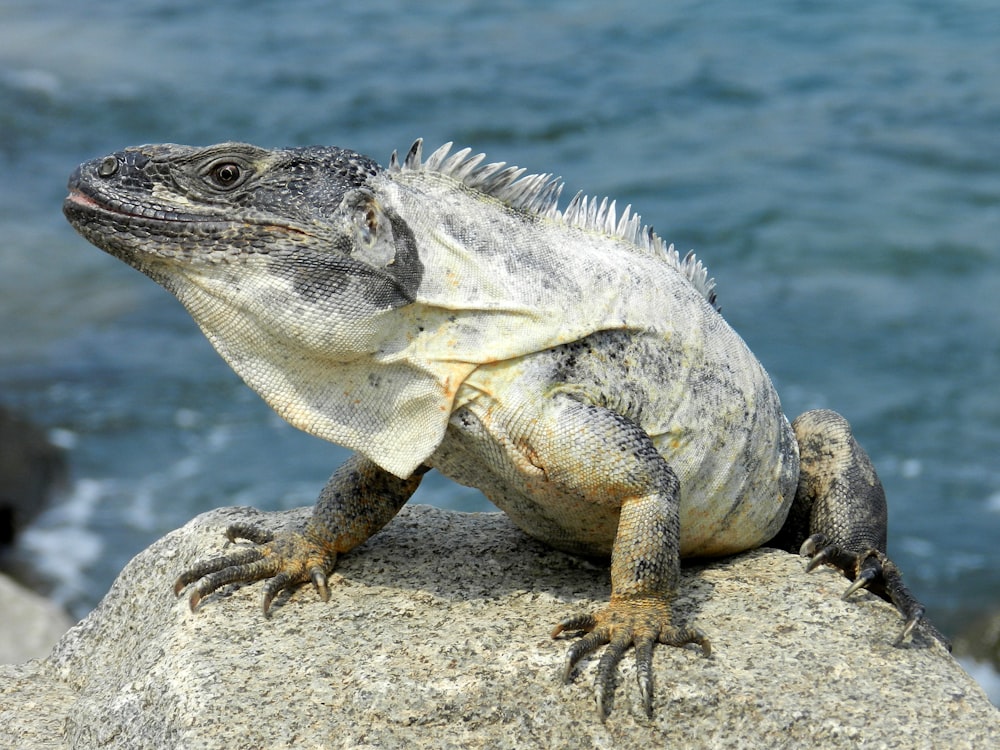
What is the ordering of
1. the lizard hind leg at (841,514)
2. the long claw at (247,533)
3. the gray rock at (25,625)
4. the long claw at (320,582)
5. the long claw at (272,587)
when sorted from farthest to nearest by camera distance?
the gray rock at (25,625), the long claw at (247,533), the lizard hind leg at (841,514), the long claw at (320,582), the long claw at (272,587)

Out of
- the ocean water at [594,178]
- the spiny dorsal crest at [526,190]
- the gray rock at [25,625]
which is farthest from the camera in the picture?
the ocean water at [594,178]

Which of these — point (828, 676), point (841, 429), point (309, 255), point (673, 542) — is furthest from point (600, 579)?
point (309, 255)

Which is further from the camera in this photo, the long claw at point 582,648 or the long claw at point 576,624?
the long claw at point 576,624

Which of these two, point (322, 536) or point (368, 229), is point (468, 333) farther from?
point (322, 536)

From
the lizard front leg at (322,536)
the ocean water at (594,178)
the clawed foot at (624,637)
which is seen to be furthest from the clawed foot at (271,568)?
the ocean water at (594,178)

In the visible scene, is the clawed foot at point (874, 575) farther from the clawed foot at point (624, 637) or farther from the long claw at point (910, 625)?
the clawed foot at point (624, 637)

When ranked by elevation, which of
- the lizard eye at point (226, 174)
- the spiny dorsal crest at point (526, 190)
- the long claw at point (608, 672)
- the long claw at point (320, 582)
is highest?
the spiny dorsal crest at point (526, 190)
